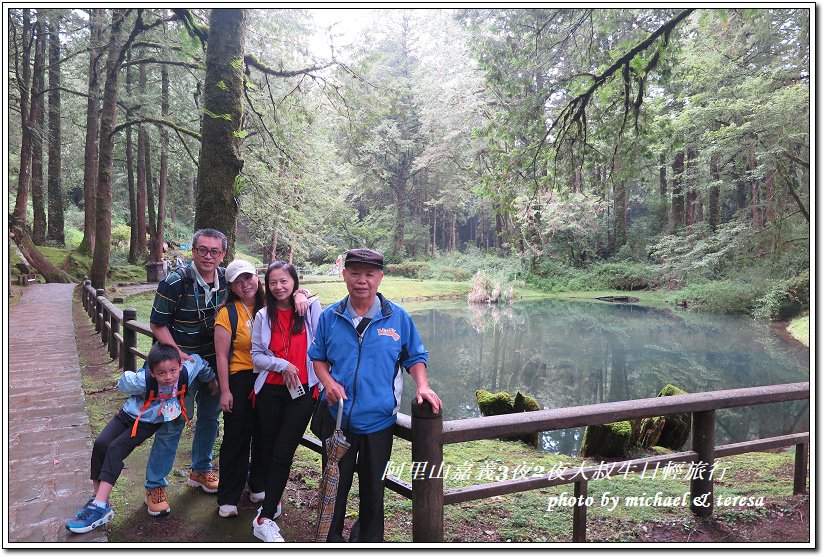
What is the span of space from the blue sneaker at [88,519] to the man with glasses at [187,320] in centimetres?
23

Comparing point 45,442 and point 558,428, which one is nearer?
A: point 558,428

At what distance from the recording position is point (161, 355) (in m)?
2.54

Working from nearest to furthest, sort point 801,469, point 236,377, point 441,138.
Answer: point 236,377
point 801,469
point 441,138

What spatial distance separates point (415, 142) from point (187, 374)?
29128 millimetres

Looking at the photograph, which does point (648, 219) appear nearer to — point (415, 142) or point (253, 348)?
point (415, 142)

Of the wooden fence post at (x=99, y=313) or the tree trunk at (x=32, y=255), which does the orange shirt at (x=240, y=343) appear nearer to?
the wooden fence post at (x=99, y=313)

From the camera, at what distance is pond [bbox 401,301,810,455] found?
772cm

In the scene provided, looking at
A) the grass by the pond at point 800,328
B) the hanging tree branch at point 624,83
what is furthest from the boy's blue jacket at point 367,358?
the grass by the pond at point 800,328

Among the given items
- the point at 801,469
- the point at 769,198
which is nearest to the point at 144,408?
the point at 801,469

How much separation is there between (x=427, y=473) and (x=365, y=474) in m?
0.26

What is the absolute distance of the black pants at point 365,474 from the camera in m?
2.22

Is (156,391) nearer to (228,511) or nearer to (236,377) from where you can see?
(236,377)

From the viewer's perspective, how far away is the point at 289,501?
3.04 m
